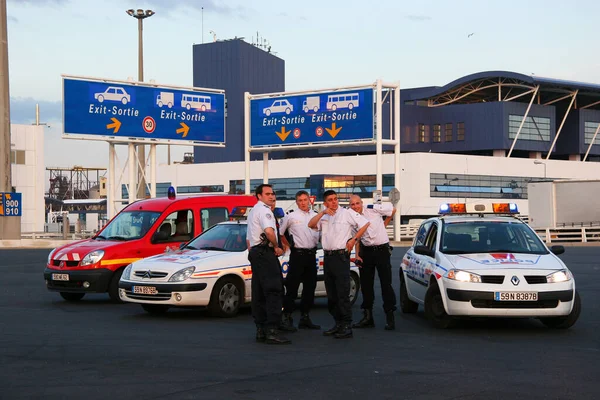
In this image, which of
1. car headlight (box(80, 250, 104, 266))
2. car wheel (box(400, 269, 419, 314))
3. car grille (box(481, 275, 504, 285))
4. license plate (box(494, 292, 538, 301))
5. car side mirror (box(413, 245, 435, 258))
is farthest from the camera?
car headlight (box(80, 250, 104, 266))

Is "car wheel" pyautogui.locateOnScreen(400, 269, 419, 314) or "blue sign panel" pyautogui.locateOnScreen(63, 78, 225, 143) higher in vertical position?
"blue sign panel" pyautogui.locateOnScreen(63, 78, 225, 143)

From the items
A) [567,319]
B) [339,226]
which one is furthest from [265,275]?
[567,319]

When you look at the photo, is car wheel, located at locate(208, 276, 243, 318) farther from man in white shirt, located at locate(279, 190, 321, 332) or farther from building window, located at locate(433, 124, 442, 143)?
building window, located at locate(433, 124, 442, 143)

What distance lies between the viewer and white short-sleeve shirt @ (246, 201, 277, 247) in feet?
34.1

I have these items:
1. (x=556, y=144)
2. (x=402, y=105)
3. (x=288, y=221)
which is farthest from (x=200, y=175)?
(x=288, y=221)

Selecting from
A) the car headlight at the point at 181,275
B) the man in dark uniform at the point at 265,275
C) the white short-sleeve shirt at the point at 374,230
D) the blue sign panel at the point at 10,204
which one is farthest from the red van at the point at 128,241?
the blue sign panel at the point at 10,204

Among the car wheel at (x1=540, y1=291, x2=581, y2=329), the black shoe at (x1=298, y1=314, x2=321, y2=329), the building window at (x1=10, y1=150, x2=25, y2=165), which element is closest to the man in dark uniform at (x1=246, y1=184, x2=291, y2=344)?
the black shoe at (x1=298, y1=314, x2=321, y2=329)

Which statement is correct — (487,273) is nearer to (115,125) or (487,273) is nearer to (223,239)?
(223,239)

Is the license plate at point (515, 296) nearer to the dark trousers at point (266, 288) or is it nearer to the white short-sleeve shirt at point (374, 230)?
the white short-sleeve shirt at point (374, 230)

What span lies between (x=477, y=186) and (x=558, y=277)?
77.3 m

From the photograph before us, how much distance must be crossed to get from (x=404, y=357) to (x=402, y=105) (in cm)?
8269

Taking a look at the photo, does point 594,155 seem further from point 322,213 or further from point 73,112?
point 322,213

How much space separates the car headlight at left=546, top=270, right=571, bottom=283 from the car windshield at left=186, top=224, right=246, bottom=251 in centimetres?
464

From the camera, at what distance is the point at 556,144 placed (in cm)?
9594
